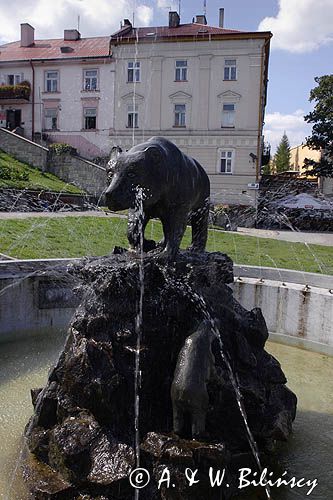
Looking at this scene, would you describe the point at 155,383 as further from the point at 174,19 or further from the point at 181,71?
the point at 174,19

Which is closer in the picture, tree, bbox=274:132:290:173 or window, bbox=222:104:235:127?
window, bbox=222:104:235:127

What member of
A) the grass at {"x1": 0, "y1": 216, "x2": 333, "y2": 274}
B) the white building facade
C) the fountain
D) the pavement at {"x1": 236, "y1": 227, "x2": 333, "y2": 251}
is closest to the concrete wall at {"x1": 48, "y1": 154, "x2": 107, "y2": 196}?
the white building facade

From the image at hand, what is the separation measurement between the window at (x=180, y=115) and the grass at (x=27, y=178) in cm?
839

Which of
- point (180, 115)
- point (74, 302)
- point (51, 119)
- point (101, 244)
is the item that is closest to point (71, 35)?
point (51, 119)

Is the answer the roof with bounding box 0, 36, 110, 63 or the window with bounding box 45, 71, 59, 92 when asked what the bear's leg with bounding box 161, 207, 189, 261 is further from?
the window with bounding box 45, 71, 59, 92

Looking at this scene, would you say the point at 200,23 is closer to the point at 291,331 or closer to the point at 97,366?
the point at 291,331

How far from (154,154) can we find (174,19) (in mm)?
31975

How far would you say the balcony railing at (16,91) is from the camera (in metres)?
34.8

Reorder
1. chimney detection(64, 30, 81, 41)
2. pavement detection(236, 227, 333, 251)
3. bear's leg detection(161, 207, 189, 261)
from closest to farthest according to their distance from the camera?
bear's leg detection(161, 207, 189, 261) → pavement detection(236, 227, 333, 251) → chimney detection(64, 30, 81, 41)

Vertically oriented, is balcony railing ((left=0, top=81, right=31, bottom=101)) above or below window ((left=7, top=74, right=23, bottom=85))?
below

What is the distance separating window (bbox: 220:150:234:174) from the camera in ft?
101

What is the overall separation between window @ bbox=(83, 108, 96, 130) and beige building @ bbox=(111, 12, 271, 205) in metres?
2.31

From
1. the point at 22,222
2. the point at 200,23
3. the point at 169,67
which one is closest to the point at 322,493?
the point at 22,222

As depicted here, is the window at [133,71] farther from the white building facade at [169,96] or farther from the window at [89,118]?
the window at [89,118]
